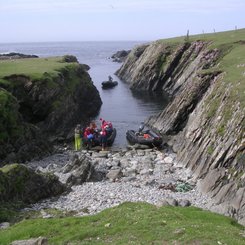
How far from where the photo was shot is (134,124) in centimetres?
7606

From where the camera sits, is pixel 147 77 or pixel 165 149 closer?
pixel 165 149

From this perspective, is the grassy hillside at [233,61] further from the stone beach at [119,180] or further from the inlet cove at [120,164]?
the stone beach at [119,180]

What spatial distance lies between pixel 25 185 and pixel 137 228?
639 inches

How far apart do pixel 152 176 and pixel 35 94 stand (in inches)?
1054

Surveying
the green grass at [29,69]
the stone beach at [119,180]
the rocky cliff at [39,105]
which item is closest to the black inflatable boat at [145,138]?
the stone beach at [119,180]

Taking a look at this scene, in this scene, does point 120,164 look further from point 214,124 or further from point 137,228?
point 137,228

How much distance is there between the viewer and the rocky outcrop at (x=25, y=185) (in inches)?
1354

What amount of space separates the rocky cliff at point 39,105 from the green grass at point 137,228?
26.9 m

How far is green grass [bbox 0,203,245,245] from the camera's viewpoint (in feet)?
67.2

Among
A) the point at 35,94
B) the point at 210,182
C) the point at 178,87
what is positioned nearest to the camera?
the point at 210,182

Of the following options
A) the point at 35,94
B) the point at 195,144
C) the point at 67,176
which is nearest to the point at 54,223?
the point at 67,176

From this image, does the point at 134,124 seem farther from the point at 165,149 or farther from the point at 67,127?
the point at 165,149

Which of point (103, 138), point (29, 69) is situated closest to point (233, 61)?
point (103, 138)

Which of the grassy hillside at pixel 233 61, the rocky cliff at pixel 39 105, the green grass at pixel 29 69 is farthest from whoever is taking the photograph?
the green grass at pixel 29 69
